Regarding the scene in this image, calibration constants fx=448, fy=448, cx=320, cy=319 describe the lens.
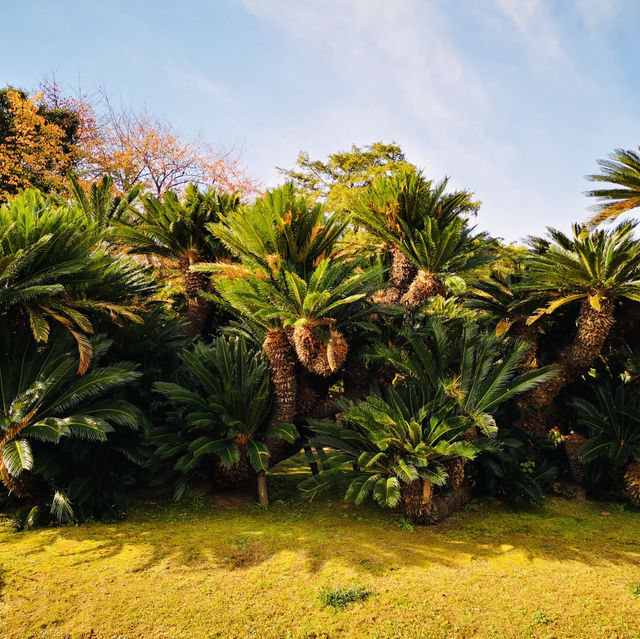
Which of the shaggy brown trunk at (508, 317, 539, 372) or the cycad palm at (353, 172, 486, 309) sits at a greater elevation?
the cycad palm at (353, 172, 486, 309)

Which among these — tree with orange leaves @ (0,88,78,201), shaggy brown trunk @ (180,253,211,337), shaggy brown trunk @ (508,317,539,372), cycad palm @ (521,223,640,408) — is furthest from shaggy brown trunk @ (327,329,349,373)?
tree with orange leaves @ (0,88,78,201)

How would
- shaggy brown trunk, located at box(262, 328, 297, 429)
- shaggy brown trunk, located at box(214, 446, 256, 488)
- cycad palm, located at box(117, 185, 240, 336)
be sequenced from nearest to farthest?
shaggy brown trunk, located at box(262, 328, 297, 429)
shaggy brown trunk, located at box(214, 446, 256, 488)
cycad palm, located at box(117, 185, 240, 336)

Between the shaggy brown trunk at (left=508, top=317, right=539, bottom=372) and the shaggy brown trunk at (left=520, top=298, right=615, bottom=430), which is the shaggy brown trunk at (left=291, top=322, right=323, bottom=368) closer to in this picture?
the shaggy brown trunk at (left=508, top=317, right=539, bottom=372)

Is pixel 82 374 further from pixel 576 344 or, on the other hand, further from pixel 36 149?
pixel 36 149

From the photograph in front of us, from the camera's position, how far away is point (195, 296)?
9.70 m

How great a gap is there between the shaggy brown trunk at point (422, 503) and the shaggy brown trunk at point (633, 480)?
3.38 meters

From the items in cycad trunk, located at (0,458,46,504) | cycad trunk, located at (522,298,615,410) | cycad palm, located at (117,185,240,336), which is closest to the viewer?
cycad trunk, located at (0,458,46,504)

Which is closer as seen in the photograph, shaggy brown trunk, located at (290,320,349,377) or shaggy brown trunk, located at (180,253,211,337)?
shaggy brown trunk, located at (290,320,349,377)

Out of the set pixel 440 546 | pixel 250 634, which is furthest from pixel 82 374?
pixel 440 546

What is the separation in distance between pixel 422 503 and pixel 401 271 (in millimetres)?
4048

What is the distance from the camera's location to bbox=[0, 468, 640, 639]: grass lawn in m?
4.05

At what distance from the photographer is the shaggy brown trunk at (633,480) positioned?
7659 millimetres

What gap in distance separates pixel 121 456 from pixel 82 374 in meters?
1.76

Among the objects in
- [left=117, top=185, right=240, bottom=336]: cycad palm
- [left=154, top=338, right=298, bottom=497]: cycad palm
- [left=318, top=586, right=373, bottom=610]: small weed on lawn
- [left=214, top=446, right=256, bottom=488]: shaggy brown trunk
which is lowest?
[left=318, top=586, right=373, bottom=610]: small weed on lawn
